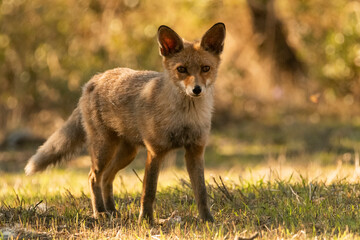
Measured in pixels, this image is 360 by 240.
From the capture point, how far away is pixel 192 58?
4.86 metres

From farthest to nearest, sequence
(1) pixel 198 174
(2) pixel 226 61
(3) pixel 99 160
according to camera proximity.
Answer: (2) pixel 226 61 < (3) pixel 99 160 < (1) pixel 198 174

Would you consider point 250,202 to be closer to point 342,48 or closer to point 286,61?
point 342,48

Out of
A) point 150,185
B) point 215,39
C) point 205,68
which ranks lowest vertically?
point 150,185

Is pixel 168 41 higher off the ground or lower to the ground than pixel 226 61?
higher

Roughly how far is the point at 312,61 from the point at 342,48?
1039 mm

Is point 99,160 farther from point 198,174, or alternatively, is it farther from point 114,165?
point 198,174

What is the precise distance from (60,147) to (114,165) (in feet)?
2.03

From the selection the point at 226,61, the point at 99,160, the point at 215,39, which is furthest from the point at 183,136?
the point at 226,61

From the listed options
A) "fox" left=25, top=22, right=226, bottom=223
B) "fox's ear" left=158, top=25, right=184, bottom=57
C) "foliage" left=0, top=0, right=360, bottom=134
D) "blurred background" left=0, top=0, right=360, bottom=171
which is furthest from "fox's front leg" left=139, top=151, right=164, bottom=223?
"foliage" left=0, top=0, right=360, bottom=134

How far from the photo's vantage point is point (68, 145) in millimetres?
5852

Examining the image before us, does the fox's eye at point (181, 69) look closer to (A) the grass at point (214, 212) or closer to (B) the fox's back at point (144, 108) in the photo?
(B) the fox's back at point (144, 108)

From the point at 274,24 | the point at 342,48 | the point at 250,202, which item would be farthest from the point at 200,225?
the point at 274,24

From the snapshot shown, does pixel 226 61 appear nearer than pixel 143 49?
No

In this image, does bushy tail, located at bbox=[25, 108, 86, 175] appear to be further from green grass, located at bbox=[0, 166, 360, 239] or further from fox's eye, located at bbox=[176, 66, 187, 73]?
fox's eye, located at bbox=[176, 66, 187, 73]
